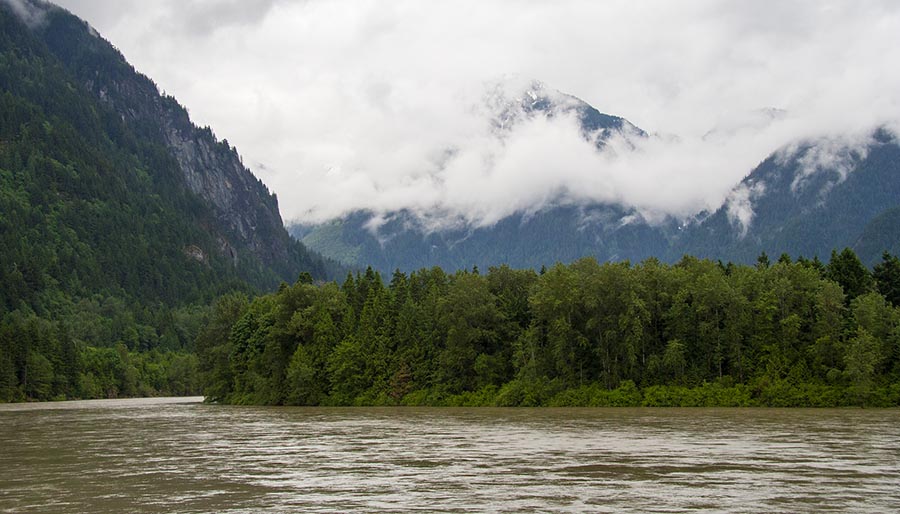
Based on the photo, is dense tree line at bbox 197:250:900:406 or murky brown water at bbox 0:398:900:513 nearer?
murky brown water at bbox 0:398:900:513

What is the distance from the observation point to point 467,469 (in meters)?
37.1

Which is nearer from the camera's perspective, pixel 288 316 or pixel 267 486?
pixel 267 486

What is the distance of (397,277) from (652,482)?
11086cm

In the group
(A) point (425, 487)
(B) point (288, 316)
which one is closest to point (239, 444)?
(A) point (425, 487)

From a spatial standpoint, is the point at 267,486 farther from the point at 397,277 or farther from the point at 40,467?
the point at 397,277

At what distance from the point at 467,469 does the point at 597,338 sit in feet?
246

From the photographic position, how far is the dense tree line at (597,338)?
97250mm

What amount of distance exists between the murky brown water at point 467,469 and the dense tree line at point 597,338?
106 feet

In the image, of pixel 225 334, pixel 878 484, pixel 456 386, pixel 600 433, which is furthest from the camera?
pixel 225 334

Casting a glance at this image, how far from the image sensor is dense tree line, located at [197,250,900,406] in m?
97.2

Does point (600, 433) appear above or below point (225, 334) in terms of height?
below

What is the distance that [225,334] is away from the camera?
154625 millimetres

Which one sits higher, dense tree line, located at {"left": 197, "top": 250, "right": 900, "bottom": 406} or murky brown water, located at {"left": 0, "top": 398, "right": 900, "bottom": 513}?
dense tree line, located at {"left": 197, "top": 250, "right": 900, "bottom": 406}

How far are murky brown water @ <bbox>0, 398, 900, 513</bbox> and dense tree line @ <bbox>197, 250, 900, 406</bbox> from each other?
1267 inches
